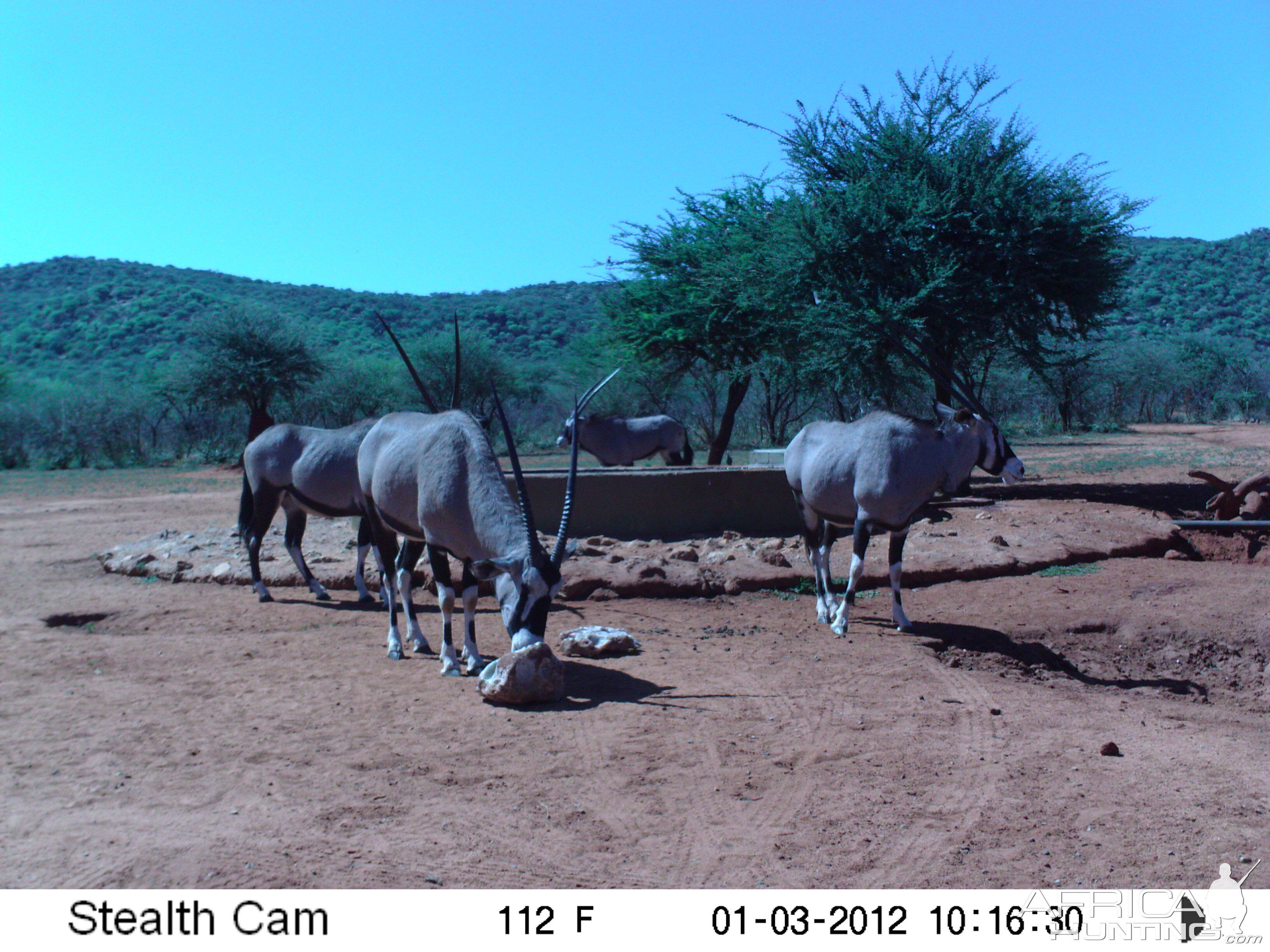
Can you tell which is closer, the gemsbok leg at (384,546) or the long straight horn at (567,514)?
the long straight horn at (567,514)

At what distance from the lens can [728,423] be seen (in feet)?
69.7

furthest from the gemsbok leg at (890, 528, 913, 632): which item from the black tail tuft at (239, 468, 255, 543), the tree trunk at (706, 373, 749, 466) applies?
the tree trunk at (706, 373, 749, 466)

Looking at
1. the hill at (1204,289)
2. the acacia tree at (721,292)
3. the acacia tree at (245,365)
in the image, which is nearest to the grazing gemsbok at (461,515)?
the acacia tree at (721,292)

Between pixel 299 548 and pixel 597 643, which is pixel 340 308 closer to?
pixel 299 548

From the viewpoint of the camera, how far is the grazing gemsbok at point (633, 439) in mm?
20969

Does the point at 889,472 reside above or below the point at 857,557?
above

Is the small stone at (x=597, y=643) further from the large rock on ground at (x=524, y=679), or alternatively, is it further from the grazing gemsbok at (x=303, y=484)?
the grazing gemsbok at (x=303, y=484)

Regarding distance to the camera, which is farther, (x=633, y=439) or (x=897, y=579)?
(x=633, y=439)

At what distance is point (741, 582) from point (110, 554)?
7882 mm

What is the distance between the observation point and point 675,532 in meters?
12.1

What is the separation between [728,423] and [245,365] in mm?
20304

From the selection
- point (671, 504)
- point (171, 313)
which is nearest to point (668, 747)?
point (671, 504)

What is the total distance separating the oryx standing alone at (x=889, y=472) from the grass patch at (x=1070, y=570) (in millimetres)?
1934

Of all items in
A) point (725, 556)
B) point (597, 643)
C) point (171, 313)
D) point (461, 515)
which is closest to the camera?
point (461, 515)
